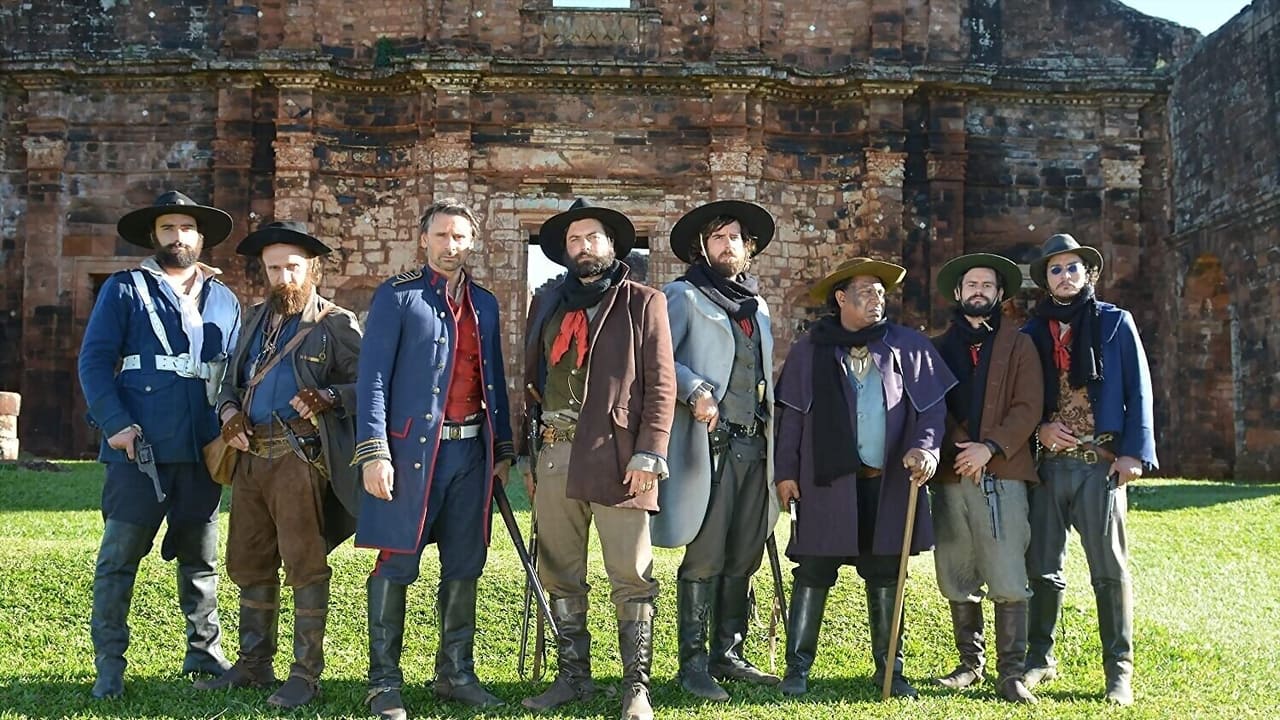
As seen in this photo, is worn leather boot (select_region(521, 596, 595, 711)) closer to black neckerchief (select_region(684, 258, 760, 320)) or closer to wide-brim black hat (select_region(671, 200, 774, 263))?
black neckerchief (select_region(684, 258, 760, 320))

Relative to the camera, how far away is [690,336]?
540 centimetres

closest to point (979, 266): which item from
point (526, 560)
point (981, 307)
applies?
point (981, 307)

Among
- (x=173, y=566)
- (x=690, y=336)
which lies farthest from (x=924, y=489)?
(x=173, y=566)

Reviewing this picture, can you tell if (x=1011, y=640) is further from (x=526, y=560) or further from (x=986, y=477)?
(x=526, y=560)

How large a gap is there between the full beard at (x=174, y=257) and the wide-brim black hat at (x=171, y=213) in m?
0.08

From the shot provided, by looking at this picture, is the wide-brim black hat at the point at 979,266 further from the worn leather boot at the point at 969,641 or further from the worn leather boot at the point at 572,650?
the worn leather boot at the point at 572,650

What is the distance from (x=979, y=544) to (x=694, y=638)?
1.38 m

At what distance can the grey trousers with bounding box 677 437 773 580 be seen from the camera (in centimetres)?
525

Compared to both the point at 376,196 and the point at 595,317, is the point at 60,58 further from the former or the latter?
the point at 595,317

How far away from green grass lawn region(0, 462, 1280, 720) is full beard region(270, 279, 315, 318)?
1.68 metres

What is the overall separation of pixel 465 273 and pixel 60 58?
12.2 metres

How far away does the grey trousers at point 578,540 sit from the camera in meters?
4.85

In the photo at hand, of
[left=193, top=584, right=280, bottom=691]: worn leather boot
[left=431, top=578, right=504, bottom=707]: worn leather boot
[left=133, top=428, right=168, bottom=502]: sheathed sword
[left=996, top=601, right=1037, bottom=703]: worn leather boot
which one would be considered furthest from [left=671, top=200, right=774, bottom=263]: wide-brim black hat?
[left=133, top=428, right=168, bottom=502]: sheathed sword

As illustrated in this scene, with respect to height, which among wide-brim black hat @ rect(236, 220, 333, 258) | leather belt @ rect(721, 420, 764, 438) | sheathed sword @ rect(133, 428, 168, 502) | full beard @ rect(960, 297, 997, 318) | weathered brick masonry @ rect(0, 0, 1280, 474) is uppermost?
weathered brick masonry @ rect(0, 0, 1280, 474)
